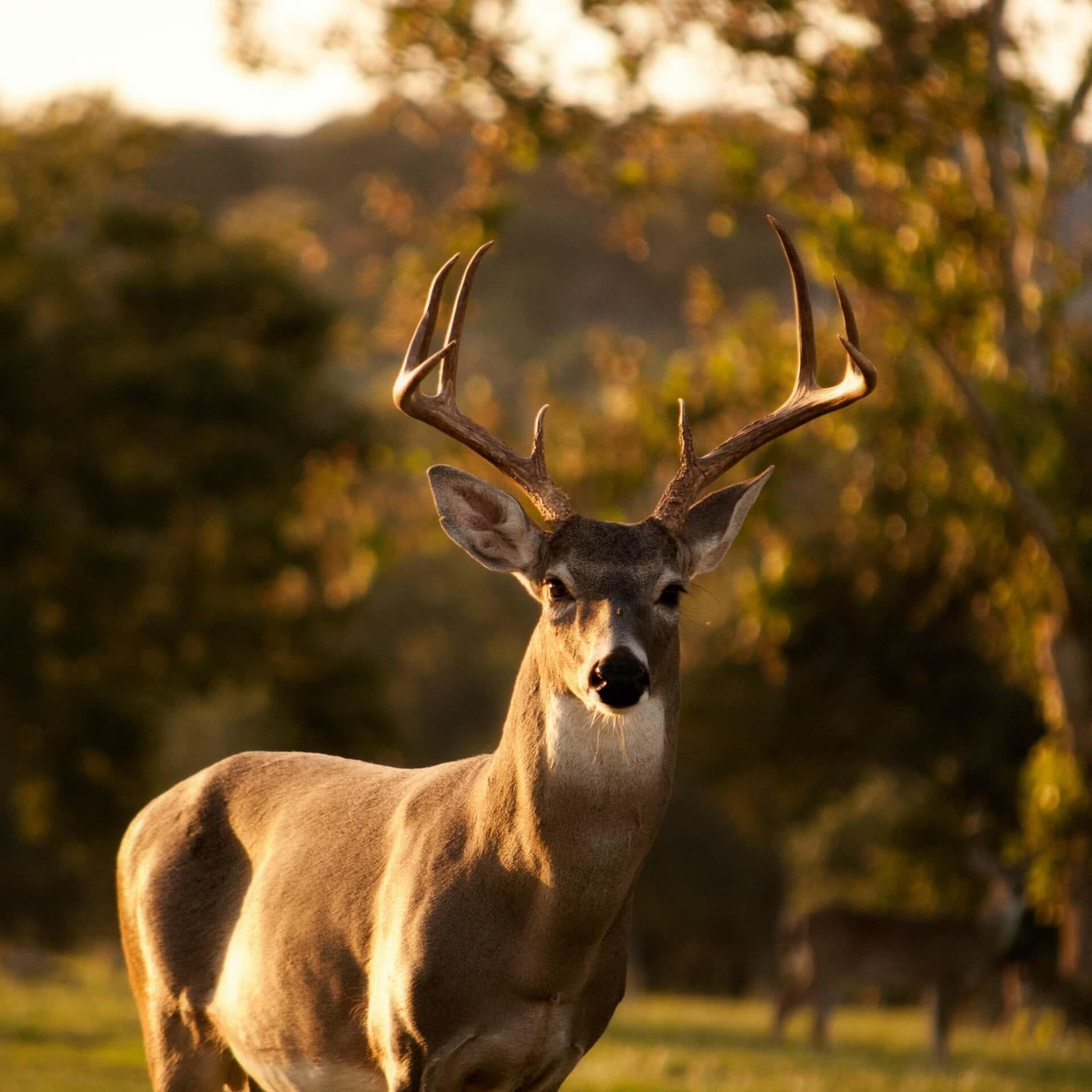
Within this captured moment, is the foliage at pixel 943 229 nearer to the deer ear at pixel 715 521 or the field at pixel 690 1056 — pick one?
the field at pixel 690 1056

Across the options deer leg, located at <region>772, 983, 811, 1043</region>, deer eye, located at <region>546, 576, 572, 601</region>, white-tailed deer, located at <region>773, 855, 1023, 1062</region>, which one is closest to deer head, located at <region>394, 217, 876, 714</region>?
deer eye, located at <region>546, 576, 572, 601</region>

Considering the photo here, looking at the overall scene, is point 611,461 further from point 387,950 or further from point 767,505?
point 387,950

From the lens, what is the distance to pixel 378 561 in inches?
715

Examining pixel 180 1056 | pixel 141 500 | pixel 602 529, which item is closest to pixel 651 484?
pixel 141 500

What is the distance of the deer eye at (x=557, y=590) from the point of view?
6.29 m

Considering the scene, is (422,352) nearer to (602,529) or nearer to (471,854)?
(602,529)

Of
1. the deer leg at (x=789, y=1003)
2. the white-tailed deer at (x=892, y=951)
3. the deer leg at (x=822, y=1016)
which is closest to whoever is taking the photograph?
the deer leg at (x=822, y=1016)

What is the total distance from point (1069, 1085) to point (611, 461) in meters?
6.52

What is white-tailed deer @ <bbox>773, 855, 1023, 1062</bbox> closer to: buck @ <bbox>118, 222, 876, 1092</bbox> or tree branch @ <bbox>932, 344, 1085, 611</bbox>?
tree branch @ <bbox>932, 344, 1085, 611</bbox>

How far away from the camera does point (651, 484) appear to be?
18.9 m

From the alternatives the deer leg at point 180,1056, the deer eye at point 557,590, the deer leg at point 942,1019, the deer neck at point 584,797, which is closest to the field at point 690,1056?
the deer leg at point 942,1019

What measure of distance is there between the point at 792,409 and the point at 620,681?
5.09ft

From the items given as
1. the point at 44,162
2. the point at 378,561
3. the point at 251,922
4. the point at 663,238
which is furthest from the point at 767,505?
the point at 663,238

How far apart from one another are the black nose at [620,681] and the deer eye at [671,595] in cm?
47
